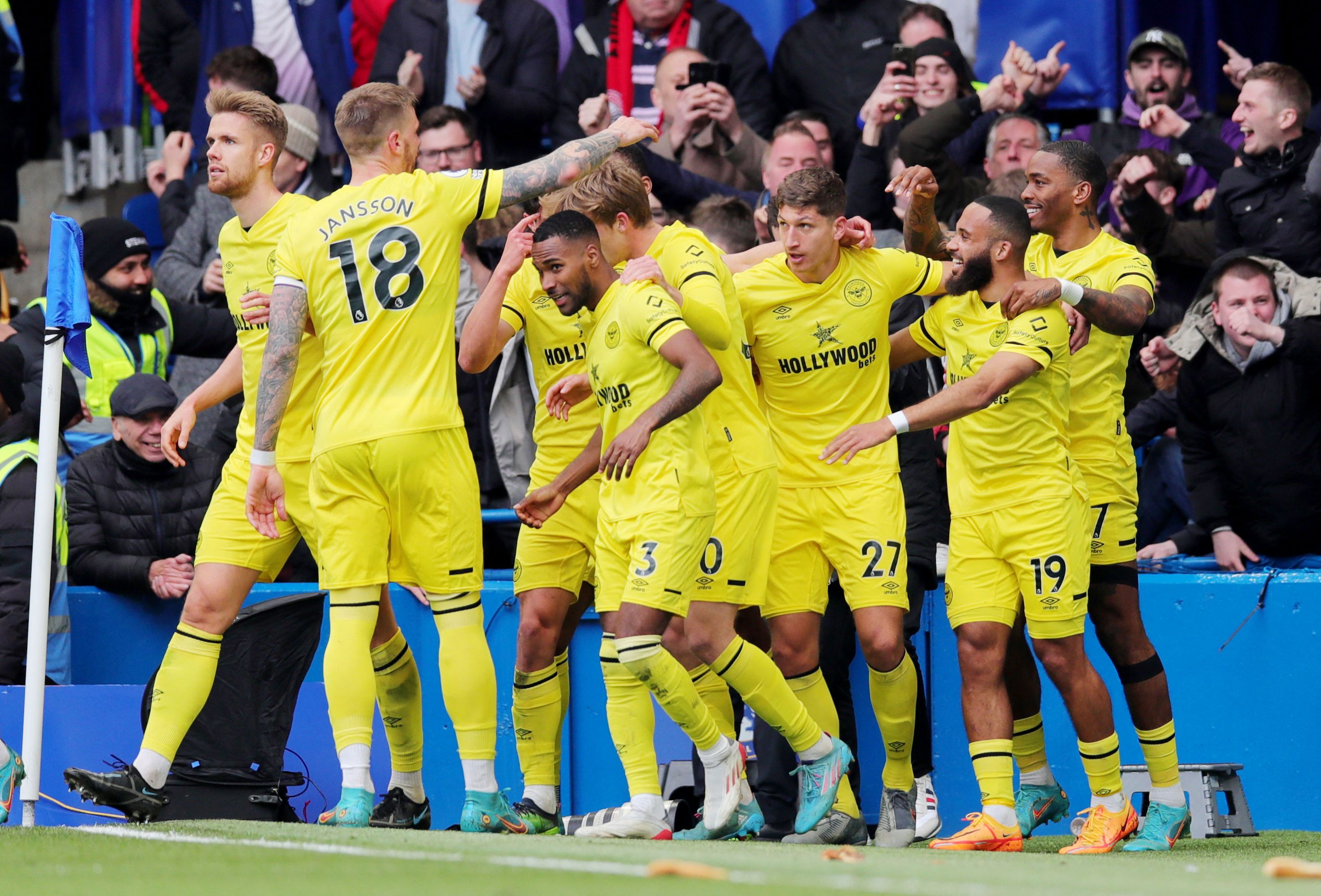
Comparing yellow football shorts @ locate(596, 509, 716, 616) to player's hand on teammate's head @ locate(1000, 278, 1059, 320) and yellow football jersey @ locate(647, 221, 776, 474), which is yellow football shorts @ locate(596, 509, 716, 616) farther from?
player's hand on teammate's head @ locate(1000, 278, 1059, 320)

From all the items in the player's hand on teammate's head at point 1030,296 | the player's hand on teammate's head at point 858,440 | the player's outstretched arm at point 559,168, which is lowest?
the player's hand on teammate's head at point 858,440

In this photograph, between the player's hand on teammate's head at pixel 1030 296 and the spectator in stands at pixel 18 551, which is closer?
the player's hand on teammate's head at pixel 1030 296

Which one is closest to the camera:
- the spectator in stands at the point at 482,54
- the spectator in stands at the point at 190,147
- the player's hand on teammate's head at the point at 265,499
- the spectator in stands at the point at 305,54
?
the player's hand on teammate's head at the point at 265,499

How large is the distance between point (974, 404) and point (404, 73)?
5.51 m

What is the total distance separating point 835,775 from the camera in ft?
20.9

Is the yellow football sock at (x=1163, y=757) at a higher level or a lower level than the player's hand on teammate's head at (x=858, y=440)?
lower

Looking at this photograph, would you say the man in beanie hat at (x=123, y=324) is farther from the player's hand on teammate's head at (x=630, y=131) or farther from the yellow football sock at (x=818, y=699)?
the yellow football sock at (x=818, y=699)

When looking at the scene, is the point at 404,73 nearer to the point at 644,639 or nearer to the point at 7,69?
the point at 7,69

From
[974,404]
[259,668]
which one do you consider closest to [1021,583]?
[974,404]

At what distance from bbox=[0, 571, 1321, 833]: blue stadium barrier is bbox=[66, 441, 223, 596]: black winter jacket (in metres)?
0.25

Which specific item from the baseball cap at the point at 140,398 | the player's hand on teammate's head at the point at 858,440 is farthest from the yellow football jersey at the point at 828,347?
the baseball cap at the point at 140,398

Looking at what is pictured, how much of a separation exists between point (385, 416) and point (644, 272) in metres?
1.07

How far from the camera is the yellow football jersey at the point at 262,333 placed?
21.2ft

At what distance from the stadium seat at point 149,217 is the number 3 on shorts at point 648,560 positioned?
642cm
